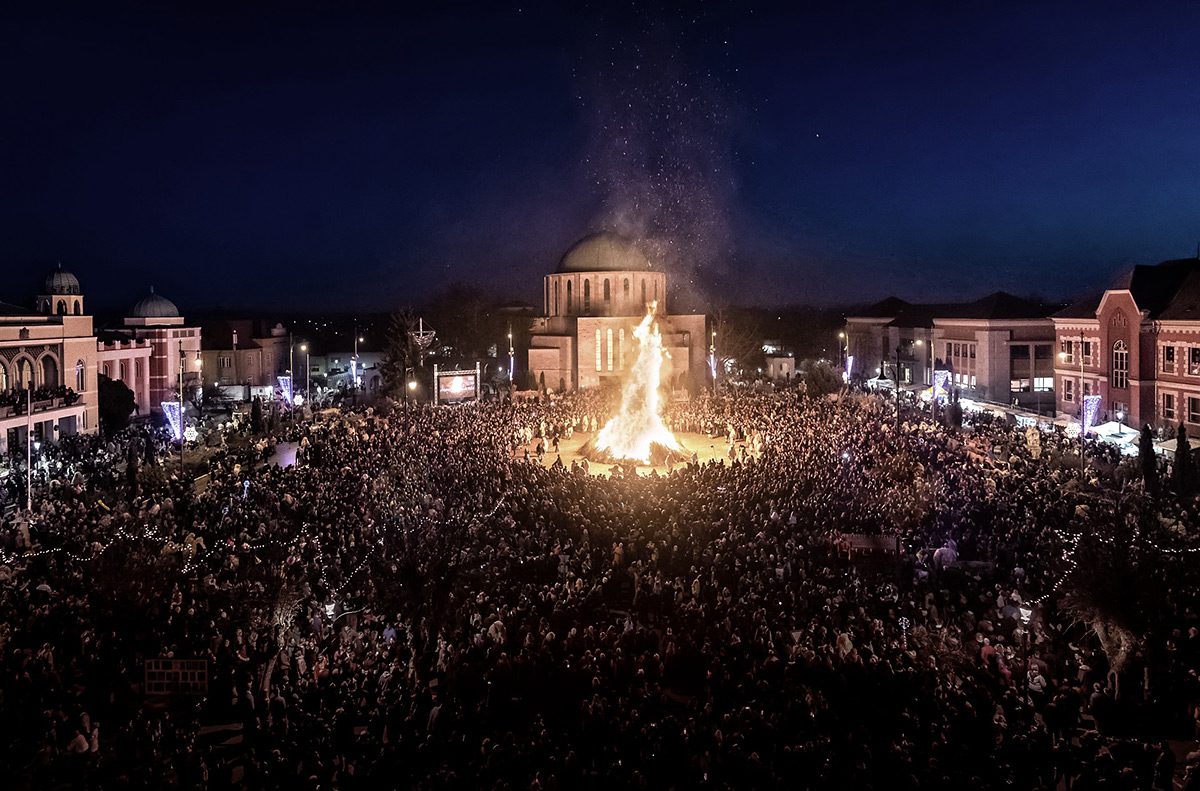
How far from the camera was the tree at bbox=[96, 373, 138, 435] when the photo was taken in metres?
43.8

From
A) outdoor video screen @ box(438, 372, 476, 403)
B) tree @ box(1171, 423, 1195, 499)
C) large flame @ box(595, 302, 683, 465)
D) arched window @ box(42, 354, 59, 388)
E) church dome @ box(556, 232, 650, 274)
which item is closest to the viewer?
tree @ box(1171, 423, 1195, 499)

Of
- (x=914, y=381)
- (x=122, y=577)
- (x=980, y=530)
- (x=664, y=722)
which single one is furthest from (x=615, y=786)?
(x=914, y=381)

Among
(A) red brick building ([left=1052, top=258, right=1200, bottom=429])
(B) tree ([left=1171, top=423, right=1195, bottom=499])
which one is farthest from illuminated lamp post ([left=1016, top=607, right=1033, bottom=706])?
(A) red brick building ([left=1052, top=258, right=1200, bottom=429])

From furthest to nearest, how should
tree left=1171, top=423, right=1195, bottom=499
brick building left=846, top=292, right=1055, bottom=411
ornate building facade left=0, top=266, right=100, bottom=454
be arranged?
brick building left=846, top=292, right=1055, bottom=411 → ornate building facade left=0, top=266, right=100, bottom=454 → tree left=1171, top=423, right=1195, bottom=499

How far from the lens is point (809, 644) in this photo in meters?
13.0

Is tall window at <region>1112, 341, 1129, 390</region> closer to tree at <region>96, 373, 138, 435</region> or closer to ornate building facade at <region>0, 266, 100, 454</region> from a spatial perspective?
ornate building facade at <region>0, 266, 100, 454</region>

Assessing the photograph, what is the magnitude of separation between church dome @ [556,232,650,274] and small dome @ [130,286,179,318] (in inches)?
1063

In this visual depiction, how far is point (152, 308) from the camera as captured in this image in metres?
61.2

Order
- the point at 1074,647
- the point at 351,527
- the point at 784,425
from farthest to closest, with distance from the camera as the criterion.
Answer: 1. the point at 784,425
2. the point at 351,527
3. the point at 1074,647

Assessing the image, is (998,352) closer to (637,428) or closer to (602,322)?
(602,322)

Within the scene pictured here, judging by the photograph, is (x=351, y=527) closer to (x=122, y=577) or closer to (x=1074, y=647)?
(x=122, y=577)

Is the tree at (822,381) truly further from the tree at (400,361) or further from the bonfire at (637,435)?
the tree at (400,361)

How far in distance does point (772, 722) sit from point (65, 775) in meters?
8.01

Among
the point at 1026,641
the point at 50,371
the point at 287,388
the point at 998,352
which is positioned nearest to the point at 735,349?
the point at 998,352
